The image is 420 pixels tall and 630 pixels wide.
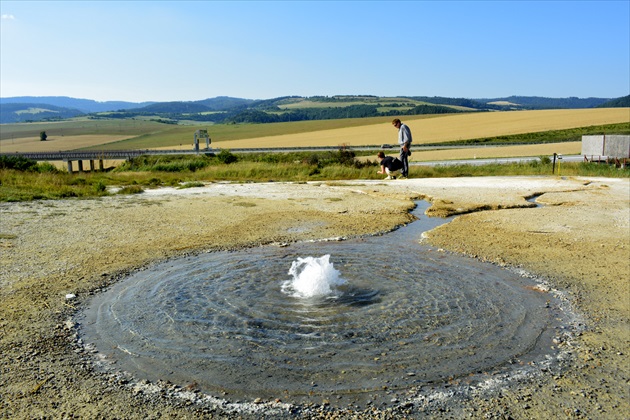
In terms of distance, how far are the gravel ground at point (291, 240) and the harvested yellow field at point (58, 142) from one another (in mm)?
76724

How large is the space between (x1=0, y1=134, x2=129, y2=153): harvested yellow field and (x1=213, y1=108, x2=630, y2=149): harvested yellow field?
27392 mm

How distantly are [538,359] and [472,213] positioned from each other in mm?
A: 9680

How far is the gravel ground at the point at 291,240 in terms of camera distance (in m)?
5.09

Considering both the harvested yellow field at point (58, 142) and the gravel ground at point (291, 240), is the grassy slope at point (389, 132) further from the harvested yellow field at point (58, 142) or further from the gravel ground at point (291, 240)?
the gravel ground at point (291, 240)

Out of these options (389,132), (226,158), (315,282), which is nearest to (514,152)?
(226,158)

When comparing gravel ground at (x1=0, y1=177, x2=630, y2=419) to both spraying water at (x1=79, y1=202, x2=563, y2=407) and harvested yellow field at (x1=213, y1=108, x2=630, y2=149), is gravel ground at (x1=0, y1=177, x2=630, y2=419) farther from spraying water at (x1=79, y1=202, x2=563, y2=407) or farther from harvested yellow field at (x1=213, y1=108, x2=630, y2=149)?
harvested yellow field at (x1=213, y1=108, x2=630, y2=149)

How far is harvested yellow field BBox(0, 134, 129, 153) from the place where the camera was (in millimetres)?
89387

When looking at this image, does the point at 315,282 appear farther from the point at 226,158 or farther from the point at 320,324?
the point at 226,158

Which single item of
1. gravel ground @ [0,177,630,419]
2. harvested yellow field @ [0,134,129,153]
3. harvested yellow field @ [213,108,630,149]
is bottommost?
harvested yellow field @ [0,134,129,153]

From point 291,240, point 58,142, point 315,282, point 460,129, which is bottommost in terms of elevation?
point 58,142

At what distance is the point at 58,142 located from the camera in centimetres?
9994

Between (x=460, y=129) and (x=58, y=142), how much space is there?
67090mm

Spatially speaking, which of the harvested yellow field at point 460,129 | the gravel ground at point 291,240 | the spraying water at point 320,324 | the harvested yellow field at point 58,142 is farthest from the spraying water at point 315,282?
the harvested yellow field at point 58,142

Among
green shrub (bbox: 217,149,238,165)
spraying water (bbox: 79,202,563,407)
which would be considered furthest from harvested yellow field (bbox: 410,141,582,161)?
spraying water (bbox: 79,202,563,407)
